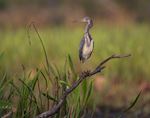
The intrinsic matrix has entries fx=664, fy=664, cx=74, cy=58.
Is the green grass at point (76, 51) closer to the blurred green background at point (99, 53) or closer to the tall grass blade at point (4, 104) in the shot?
the blurred green background at point (99, 53)

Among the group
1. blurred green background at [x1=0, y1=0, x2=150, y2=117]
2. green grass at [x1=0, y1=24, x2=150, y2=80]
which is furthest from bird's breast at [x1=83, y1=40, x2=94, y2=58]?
green grass at [x1=0, y1=24, x2=150, y2=80]

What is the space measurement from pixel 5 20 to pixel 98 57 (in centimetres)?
791

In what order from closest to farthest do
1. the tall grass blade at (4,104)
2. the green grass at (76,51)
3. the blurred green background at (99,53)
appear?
the tall grass blade at (4,104), the blurred green background at (99,53), the green grass at (76,51)

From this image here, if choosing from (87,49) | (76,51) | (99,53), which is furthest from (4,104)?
(76,51)

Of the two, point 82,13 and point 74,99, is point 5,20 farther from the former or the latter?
point 74,99

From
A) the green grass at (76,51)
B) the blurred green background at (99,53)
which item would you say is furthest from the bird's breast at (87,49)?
the green grass at (76,51)

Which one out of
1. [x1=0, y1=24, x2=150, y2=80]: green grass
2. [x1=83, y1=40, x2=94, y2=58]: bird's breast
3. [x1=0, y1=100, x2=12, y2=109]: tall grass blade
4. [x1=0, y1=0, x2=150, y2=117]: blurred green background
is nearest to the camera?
[x1=83, y1=40, x2=94, y2=58]: bird's breast

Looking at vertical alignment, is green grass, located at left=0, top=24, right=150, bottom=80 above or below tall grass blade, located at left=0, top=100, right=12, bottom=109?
below

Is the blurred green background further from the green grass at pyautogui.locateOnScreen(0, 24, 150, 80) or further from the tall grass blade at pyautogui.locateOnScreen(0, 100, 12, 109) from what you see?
the tall grass blade at pyautogui.locateOnScreen(0, 100, 12, 109)

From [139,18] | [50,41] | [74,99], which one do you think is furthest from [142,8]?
[74,99]

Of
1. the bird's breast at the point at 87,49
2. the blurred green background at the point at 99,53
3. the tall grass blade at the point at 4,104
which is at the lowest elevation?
the blurred green background at the point at 99,53

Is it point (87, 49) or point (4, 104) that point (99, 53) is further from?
point (87, 49)

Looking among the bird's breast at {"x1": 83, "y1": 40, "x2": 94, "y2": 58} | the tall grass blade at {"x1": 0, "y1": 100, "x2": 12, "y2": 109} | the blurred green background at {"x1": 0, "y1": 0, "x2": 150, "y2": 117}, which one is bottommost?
the blurred green background at {"x1": 0, "y1": 0, "x2": 150, "y2": 117}

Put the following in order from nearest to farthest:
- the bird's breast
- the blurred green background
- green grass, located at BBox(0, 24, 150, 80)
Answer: the bird's breast, the blurred green background, green grass, located at BBox(0, 24, 150, 80)
